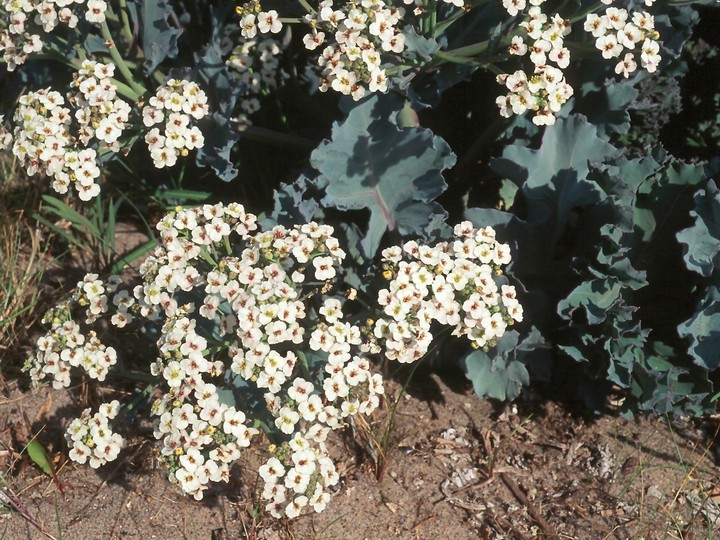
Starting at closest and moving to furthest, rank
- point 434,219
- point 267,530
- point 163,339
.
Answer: point 163,339, point 267,530, point 434,219

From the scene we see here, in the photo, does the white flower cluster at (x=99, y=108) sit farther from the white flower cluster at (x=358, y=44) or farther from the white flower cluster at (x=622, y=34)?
the white flower cluster at (x=622, y=34)

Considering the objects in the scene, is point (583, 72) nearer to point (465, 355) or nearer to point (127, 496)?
point (465, 355)

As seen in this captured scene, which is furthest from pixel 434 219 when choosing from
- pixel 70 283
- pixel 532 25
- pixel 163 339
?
pixel 70 283

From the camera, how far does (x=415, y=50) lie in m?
3.10

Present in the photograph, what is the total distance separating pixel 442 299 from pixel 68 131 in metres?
1.51

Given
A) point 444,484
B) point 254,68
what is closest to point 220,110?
point 254,68

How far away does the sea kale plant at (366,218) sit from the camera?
107 inches

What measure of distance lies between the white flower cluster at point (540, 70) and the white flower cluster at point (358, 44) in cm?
39

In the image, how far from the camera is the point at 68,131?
10.4 feet

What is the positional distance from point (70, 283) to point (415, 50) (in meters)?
1.95

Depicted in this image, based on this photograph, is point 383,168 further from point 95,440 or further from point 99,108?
point 95,440

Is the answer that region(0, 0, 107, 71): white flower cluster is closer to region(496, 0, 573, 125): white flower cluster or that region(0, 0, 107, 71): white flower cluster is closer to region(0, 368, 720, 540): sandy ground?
region(0, 368, 720, 540): sandy ground

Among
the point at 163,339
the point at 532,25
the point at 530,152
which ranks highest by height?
the point at 532,25

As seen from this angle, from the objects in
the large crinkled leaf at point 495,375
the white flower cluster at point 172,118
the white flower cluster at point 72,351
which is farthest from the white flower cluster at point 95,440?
the large crinkled leaf at point 495,375
